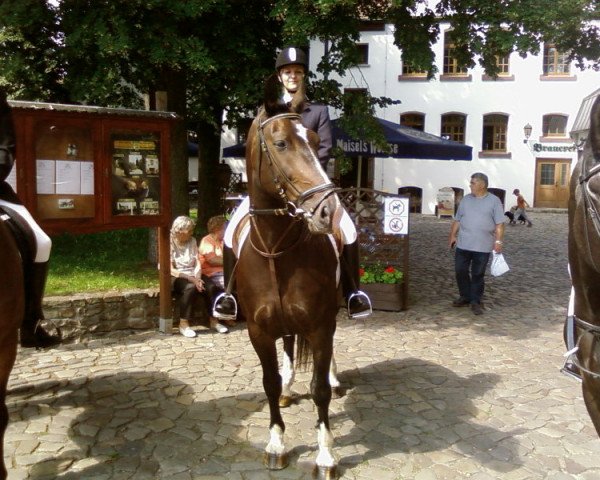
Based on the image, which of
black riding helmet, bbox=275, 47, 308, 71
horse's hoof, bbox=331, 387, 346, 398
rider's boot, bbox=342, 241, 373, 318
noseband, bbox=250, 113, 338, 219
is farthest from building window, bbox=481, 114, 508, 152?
noseband, bbox=250, 113, 338, 219

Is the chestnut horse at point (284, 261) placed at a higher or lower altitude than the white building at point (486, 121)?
lower

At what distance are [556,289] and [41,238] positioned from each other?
9.54 m

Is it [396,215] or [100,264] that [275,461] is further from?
[100,264]

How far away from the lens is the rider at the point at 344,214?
434cm

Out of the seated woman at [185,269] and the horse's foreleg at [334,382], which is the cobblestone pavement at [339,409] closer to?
the horse's foreleg at [334,382]

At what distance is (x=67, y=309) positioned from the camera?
23.8ft

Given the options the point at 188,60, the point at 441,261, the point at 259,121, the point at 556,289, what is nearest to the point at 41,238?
the point at 259,121

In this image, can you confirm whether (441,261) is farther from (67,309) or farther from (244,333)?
(67,309)

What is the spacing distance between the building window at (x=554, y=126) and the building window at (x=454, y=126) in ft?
14.0

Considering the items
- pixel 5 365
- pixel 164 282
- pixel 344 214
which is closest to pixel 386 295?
pixel 164 282

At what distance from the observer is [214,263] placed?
8.31 meters

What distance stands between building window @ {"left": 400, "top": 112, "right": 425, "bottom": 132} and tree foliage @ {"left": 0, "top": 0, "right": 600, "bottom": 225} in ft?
73.6

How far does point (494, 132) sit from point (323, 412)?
30803 millimetres

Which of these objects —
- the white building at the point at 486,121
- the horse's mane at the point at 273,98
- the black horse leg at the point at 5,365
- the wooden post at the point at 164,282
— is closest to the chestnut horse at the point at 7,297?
the black horse leg at the point at 5,365
